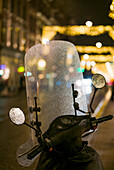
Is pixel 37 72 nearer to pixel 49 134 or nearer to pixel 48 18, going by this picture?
pixel 49 134

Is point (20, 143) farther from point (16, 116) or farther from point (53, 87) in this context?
point (16, 116)

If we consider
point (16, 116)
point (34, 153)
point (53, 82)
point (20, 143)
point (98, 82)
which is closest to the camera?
point (34, 153)

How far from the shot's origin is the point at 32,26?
4703 cm

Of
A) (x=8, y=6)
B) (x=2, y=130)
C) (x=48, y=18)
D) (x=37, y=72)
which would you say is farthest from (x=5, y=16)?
(x=37, y=72)

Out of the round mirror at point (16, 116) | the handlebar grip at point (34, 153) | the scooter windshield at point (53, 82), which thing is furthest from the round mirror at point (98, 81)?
the handlebar grip at point (34, 153)

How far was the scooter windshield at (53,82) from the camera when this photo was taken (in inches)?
115

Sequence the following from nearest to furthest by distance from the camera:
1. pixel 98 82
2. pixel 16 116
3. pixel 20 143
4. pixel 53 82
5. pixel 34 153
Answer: pixel 34 153
pixel 16 116
pixel 98 82
pixel 53 82
pixel 20 143

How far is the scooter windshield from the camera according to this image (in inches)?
115

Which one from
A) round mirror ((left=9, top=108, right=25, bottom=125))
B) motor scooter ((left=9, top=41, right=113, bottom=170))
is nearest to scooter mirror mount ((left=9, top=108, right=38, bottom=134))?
round mirror ((left=9, top=108, right=25, bottom=125))

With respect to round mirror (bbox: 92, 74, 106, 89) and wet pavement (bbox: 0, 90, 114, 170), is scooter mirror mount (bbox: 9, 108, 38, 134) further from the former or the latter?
wet pavement (bbox: 0, 90, 114, 170)

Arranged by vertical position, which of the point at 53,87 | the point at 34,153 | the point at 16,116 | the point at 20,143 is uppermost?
the point at 53,87

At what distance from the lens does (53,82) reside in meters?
3.00

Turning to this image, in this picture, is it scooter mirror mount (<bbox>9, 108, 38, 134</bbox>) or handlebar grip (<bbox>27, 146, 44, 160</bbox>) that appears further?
scooter mirror mount (<bbox>9, 108, 38, 134</bbox>)

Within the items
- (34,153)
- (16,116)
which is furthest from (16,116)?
(34,153)
